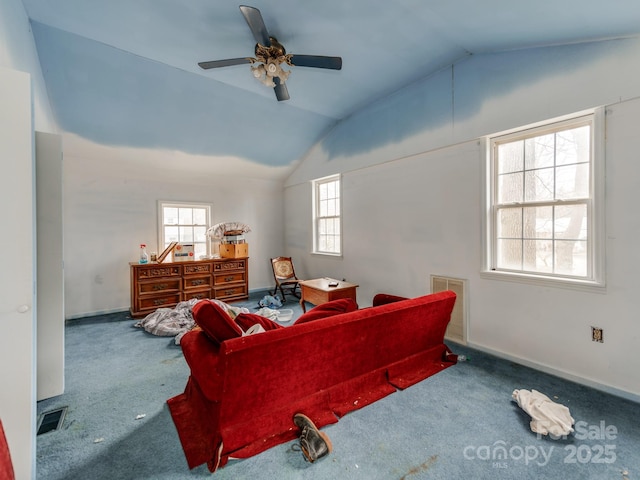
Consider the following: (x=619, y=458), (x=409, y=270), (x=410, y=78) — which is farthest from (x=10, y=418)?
(x=410, y=78)

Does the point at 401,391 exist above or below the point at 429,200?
below

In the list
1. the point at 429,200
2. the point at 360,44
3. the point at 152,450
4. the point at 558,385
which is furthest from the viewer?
the point at 429,200

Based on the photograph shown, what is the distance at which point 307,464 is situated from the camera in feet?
5.24

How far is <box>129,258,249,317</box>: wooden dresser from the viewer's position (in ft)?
14.1

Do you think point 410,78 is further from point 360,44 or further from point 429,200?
point 429,200

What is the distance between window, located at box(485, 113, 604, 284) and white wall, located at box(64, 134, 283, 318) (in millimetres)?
4281

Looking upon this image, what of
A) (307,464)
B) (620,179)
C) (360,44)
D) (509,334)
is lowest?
(307,464)

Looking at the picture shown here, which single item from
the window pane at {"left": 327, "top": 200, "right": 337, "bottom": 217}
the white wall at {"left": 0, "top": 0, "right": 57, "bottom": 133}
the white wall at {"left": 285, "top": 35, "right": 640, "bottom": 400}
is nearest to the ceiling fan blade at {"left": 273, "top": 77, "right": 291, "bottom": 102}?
the white wall at {"left": 285, "top": 35, "right": 640, "bottom": 400}

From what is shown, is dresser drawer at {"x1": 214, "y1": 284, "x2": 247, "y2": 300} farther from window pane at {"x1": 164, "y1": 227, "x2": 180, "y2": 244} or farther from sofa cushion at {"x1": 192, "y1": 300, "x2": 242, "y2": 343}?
sofa cushion at {"x1": 192, "y1": 300, "x2": 242, "y2": 343}

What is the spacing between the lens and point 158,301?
4.46 m

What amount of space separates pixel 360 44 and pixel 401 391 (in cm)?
328

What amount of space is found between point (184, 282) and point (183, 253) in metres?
0.52

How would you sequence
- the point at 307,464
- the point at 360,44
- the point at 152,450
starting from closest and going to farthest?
1. the point at 307,464
2. the point at 152,450
3. the point at 360,44

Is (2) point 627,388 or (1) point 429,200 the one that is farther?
(1) point 429,200
